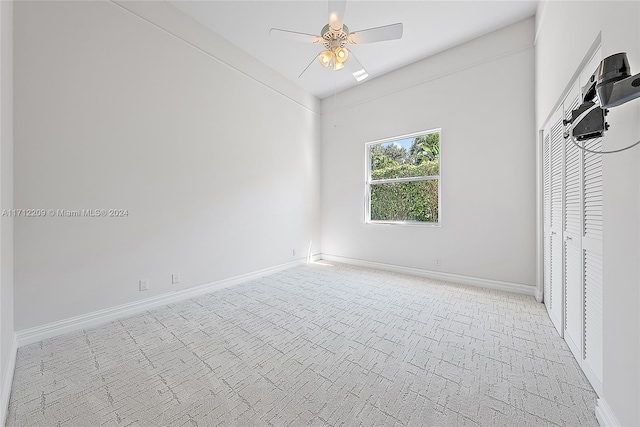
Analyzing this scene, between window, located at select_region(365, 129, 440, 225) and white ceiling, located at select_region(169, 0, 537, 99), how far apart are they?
126cm

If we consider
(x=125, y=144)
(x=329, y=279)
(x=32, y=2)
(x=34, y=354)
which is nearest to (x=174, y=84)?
(x=125, y=144)

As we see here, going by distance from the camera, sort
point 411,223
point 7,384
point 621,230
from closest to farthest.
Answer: point 621,230 < point 7,384 < point 411,223

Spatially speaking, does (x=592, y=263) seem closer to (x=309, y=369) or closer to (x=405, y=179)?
(x=309, y=369)

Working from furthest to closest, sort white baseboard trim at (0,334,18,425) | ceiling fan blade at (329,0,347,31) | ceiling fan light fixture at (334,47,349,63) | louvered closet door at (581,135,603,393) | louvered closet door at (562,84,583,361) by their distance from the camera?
ceiling fan light fixture at (334,47,349,63)
ceiling fan blade at (329,0,347,31)
louvered closet door at (562,84,583,361)
louvered closet door at (581,135,603,393)
white baseboard trim at (0,334,18,425)

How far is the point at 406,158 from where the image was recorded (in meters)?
4.29

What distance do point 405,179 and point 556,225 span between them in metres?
2.23

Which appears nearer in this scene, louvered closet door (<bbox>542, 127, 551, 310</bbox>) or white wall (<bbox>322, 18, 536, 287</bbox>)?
louvered closet door (<bbox>542, 127, 551, 310</bbox>)

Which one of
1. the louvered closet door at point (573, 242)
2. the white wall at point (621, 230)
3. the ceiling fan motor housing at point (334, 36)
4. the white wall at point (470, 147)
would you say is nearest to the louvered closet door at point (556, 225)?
the louvered closet door at point (573, 242)

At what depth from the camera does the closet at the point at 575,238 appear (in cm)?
150

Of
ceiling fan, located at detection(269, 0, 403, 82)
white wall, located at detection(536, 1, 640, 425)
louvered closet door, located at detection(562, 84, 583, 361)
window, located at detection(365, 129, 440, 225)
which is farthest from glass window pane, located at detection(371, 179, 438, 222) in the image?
white wall, located at detection(536, 1, 640, 425)

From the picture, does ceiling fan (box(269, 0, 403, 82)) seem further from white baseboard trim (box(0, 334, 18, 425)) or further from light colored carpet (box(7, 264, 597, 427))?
white baseboard trim (box(0, 334, 18, 425))

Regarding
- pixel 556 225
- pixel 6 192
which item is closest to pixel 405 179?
pixel 556 225

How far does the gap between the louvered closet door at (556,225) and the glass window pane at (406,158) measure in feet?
5.22

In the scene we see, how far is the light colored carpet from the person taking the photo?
135 cm
